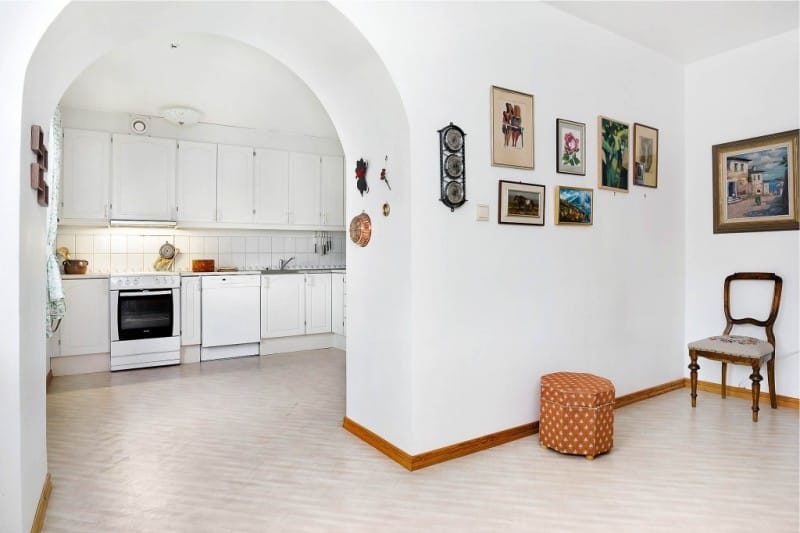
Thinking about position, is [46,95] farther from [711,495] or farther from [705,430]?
[705,430]

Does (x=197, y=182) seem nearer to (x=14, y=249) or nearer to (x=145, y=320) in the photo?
(x=145, y=320)

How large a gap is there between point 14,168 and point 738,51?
4733 millimetres

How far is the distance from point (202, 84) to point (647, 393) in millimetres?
4561

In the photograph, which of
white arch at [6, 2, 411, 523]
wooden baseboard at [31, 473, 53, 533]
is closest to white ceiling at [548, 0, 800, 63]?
white arch at [6, 2, 411, 523]

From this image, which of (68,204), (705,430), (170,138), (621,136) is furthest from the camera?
(170,138)

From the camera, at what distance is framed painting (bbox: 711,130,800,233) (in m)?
3.52

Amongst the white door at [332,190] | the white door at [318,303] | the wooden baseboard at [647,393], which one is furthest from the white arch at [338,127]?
the white door at [332,190]

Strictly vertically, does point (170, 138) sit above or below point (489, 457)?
above

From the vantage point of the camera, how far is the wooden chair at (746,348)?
10.4 ft

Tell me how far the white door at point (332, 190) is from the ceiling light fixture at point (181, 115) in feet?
5.53

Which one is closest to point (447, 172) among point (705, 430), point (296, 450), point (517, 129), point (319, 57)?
point (517, 129)

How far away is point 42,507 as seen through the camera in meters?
2.03

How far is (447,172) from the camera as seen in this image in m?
2.58

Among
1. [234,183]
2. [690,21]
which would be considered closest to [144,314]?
[234,183]
